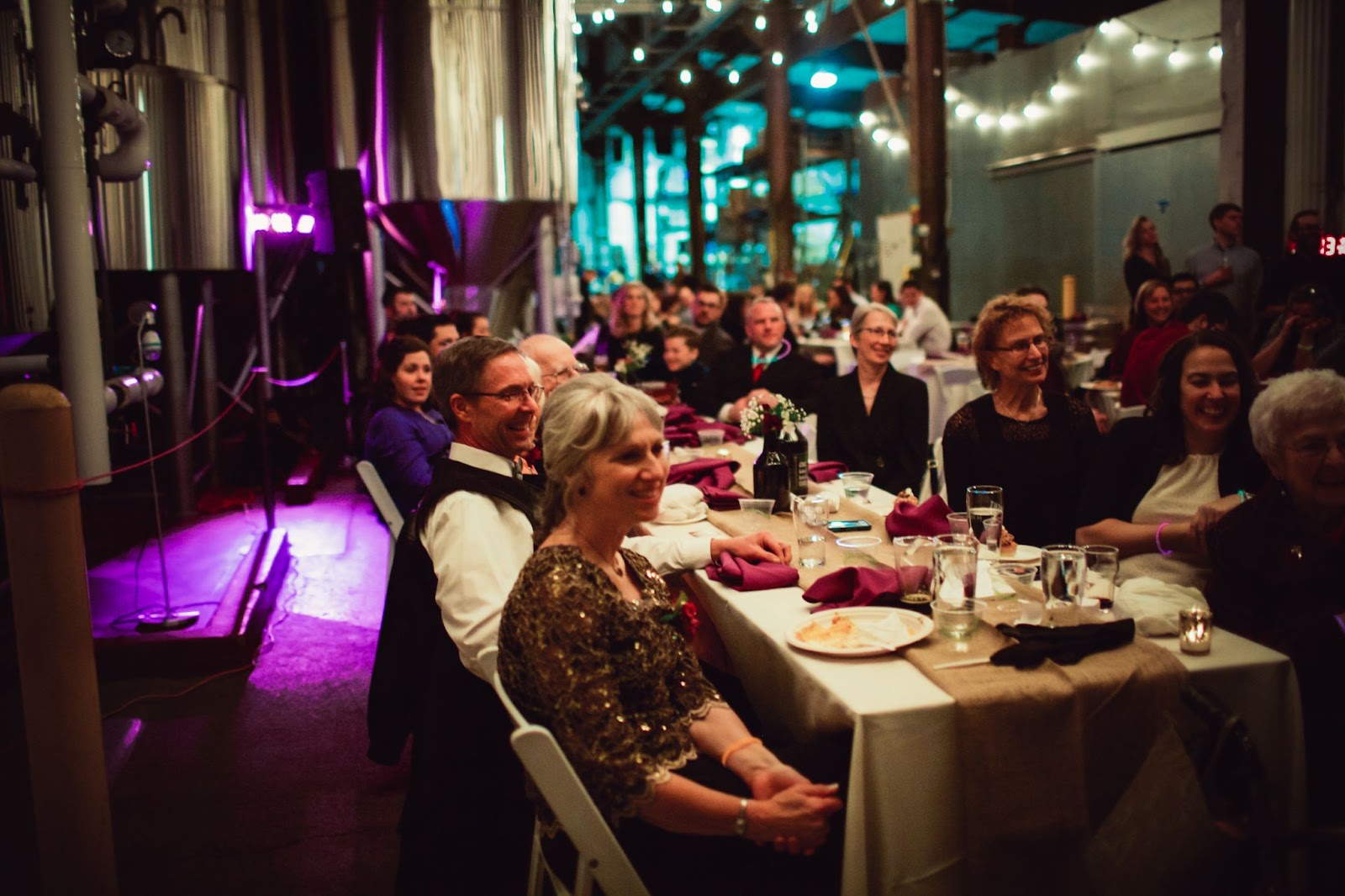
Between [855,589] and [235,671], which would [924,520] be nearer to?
[855,589]

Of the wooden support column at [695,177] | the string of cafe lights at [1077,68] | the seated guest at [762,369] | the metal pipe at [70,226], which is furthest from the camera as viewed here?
the wooden support column at [695,177]

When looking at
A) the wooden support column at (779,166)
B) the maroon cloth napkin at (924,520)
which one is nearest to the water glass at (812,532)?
the maroon cloth napkin at (924,520)

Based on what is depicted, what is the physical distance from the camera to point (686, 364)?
265 inches

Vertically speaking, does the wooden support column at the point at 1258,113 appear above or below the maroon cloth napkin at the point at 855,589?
above

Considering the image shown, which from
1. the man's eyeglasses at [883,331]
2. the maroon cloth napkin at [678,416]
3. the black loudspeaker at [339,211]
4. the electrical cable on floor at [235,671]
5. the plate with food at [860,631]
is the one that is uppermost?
the black loudspeaker at [339,211]

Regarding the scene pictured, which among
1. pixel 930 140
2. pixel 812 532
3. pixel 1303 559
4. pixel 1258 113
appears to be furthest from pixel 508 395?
pixel 930 140

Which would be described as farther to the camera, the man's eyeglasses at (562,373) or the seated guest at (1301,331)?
the seated guest at (1301,331)

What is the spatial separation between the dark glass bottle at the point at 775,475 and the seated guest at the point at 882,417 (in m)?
1.23

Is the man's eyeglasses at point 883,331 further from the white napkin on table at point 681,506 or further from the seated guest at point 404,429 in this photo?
the seated guest at point 404,429

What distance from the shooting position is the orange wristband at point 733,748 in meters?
1.91

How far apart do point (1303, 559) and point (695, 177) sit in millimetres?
20602

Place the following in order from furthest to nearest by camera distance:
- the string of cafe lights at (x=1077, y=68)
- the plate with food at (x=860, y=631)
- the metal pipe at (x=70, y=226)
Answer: the string of cafe lights at (x=1077, y=68) < the metal pipe at (x=70, y=226) < the plate with food at (x=860, y=631)

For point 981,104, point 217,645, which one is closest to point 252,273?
point 217,645

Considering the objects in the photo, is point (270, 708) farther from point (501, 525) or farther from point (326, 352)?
point (326, 352)
